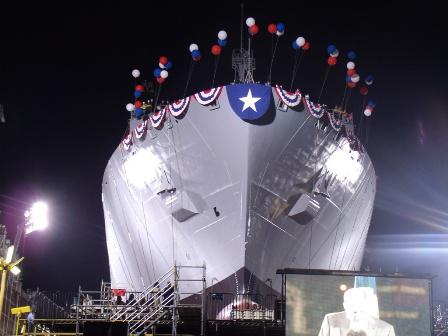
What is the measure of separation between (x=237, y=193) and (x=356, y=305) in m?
6.04

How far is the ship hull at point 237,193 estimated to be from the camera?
663 inches

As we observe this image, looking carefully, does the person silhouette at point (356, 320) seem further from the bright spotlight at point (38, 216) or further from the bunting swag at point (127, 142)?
the bunting swag at point (127, 142)

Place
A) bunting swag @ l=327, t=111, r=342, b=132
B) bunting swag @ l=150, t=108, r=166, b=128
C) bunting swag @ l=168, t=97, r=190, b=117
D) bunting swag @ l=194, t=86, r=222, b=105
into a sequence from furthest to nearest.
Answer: bunting swag @ l=327, t=111, r=342, b=132 → bunting swag @ l=150, t=108, r=166, b=128 → bunting swag @ l=168, t=97, r=190, b=117 → bunting swag @ l=194, t=86, r=222, b=105

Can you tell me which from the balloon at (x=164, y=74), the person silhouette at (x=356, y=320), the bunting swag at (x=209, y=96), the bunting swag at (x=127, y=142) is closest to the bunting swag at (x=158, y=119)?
the balloon at (x=164, y=74)

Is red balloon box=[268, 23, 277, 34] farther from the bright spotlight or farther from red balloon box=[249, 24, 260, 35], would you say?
the bright spotlight

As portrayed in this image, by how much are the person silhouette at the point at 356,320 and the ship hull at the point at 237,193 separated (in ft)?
17.0

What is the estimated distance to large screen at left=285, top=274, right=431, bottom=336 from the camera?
1146 centimetres

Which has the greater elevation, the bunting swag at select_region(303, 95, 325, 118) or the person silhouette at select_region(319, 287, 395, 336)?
the bunting swag at select_region(303, 95, 325, 118)

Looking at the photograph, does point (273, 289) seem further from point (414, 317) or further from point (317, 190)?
point (414, 317)

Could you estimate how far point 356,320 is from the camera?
11.4 metres

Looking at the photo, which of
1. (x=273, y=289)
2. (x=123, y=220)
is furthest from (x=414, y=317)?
(x=123, y=220)

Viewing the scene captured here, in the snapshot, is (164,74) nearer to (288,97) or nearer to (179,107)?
(179,107)

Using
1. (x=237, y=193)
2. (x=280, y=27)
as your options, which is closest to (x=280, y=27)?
(x=280, y=27)

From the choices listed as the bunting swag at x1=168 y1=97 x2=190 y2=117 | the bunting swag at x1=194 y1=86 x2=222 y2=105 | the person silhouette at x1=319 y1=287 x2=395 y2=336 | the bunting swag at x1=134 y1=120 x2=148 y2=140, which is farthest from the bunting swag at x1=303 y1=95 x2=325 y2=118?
the person silhouette at x1=319 y1=287 x2=395 y2=336
